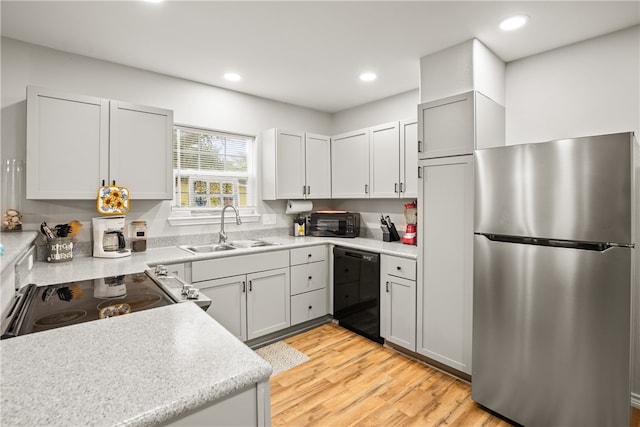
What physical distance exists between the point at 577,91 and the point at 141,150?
3305 mm

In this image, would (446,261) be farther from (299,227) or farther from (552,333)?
(299,227)

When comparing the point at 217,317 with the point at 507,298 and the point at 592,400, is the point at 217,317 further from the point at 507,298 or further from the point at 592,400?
the point at 592,400

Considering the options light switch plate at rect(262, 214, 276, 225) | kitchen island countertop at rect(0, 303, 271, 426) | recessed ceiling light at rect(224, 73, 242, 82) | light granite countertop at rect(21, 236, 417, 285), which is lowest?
kitchen island countertop at rect(0, 303, 271, 426)

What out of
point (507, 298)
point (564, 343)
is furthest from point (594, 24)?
point (564, 343)

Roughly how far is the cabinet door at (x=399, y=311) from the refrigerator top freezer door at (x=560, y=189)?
36.2 inches

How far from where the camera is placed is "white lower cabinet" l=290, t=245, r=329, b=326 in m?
3.18

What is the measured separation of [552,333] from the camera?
1745 mm

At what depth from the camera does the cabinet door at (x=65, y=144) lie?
2158 mm

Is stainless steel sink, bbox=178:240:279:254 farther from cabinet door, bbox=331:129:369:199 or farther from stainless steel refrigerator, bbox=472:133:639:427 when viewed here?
stainless steel refrigerator, bbox=472:133:639:427

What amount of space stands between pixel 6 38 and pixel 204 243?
2082 mm

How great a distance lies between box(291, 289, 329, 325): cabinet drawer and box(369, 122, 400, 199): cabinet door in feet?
3.89

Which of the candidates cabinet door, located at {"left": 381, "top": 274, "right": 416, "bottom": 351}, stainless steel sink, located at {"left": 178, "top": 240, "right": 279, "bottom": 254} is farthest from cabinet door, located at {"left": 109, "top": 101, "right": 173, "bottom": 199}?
cabinet door, located at {"left": 381, "top": 274, "right": 416, "bottom": 351}

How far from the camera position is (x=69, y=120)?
2264 millimetres

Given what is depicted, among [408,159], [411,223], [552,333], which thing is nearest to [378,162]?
[408,159]
